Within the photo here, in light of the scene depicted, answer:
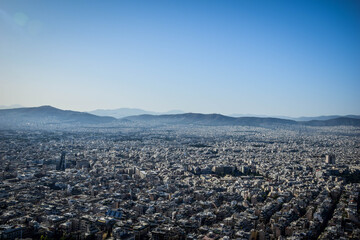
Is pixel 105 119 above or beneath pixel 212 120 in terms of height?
beneath

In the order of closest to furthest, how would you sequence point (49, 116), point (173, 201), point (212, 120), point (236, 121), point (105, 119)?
point (173, 201) → point (49, 116) → point (105, 119) → point (236, 121) → point (212, 120)

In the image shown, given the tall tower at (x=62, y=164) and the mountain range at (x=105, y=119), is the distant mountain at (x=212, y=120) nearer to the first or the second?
the mountain range at (x=105, y=119)

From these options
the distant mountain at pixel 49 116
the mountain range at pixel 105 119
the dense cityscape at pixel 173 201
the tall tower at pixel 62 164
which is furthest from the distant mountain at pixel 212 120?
the dense cityscape at pixel 173 201

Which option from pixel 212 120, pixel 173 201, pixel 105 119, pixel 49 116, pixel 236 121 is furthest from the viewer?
pixel 212 120

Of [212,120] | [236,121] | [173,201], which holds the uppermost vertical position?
[212,120]

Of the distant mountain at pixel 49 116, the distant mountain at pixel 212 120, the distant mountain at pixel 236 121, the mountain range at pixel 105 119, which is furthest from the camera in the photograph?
the distant mountain at pixel 212 120

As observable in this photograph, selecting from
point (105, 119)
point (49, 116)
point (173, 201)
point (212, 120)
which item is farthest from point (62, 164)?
point (212, 120)

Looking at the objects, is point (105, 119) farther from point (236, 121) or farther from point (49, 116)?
Result: point (236, 121)

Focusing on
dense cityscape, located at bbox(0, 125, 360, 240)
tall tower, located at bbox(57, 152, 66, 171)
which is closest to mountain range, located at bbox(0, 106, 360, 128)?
tall tower, located at bbox(57, 152, 66, 171)

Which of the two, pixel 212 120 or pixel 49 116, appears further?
pixel 212 120

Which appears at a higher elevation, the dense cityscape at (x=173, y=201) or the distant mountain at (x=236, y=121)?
the distant mountain at (x=236, y=121)

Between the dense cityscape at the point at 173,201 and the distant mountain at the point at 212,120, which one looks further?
the distant mountain at the point at 212,120

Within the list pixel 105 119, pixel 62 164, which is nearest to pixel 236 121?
pixel 105 119
